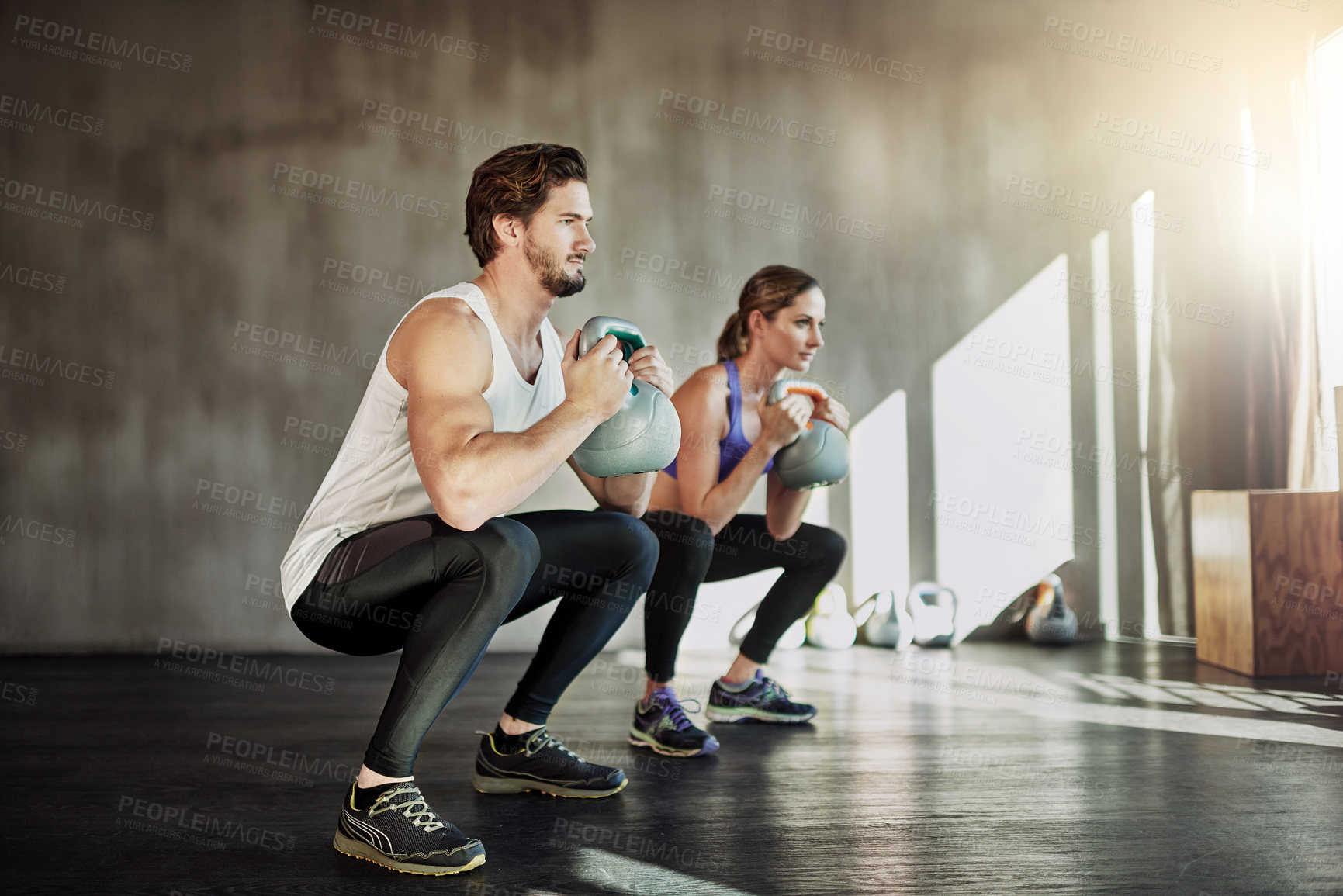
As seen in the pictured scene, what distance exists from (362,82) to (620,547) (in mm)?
2758

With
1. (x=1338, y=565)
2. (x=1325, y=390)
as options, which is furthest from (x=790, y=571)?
(x=1325, y=390)

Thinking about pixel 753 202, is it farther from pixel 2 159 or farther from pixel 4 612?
pixel 4 612

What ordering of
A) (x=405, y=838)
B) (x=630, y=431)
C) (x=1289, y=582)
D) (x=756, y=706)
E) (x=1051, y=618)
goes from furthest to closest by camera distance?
(x=1051, y=618) → (x=1289, y=582) → (x=756, y=706) → (x=630, y=431) → (x=405, y=838)

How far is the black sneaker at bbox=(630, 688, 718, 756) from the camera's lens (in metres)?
2.03

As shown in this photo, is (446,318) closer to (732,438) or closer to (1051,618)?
(732,438)

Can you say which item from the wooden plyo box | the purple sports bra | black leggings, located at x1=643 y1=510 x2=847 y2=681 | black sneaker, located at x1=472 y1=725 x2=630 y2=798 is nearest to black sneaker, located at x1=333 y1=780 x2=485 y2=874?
black sneaker, located at x1=472 y1=725 x2=630 y2=798

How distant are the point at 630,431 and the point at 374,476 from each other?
41cm

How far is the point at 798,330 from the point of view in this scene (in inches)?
94.5

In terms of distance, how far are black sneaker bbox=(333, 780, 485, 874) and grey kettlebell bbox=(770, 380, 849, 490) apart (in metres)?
1.11

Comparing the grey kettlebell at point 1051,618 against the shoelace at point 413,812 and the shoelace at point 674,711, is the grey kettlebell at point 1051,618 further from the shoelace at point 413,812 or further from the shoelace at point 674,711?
the shoelace at point 413,812

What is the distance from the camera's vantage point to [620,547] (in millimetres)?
1719

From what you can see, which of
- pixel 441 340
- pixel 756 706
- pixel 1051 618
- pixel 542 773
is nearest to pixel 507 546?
pixel 441 340

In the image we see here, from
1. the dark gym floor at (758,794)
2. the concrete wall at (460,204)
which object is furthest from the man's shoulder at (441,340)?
the concrete wall at (460,204)

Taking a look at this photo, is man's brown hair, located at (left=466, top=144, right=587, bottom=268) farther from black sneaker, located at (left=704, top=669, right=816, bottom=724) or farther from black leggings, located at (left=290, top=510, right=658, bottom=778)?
black sneaker, located at (left=704, top=669, right=816, bottom=724)
